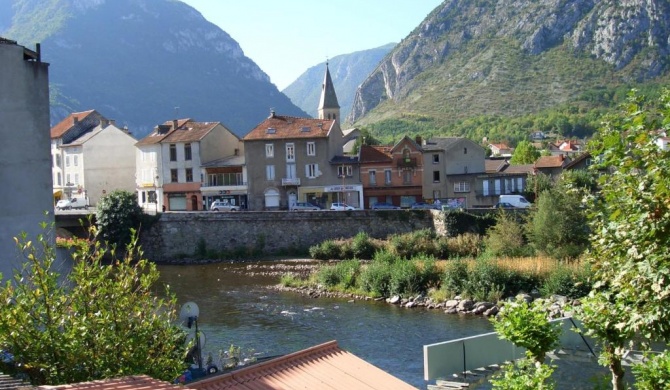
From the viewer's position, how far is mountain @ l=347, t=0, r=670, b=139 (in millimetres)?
132000

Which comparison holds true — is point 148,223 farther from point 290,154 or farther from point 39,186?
point 39,186

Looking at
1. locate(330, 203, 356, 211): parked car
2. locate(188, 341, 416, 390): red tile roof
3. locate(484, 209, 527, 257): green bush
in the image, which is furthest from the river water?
locate(330, 203, 356, 211): parked car

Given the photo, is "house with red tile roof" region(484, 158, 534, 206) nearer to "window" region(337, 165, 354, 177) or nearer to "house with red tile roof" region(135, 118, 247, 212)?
"window" region(337, 165, 354, 177)

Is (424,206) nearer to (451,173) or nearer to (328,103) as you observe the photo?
(451,173)

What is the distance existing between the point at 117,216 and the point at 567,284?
112ft

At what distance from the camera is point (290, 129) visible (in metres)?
62.8

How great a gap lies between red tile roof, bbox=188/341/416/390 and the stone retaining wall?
37815mm

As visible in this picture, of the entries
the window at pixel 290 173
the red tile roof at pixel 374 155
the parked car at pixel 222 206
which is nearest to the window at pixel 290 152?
the window at pixel 290 173

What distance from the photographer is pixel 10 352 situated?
12266mm

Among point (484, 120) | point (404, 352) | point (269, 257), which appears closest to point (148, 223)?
point (269, 257)

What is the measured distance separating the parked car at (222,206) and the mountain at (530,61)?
237 ft

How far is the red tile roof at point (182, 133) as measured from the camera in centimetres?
6619

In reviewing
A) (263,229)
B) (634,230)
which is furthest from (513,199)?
(634,230)

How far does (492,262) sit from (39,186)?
23.2 m
